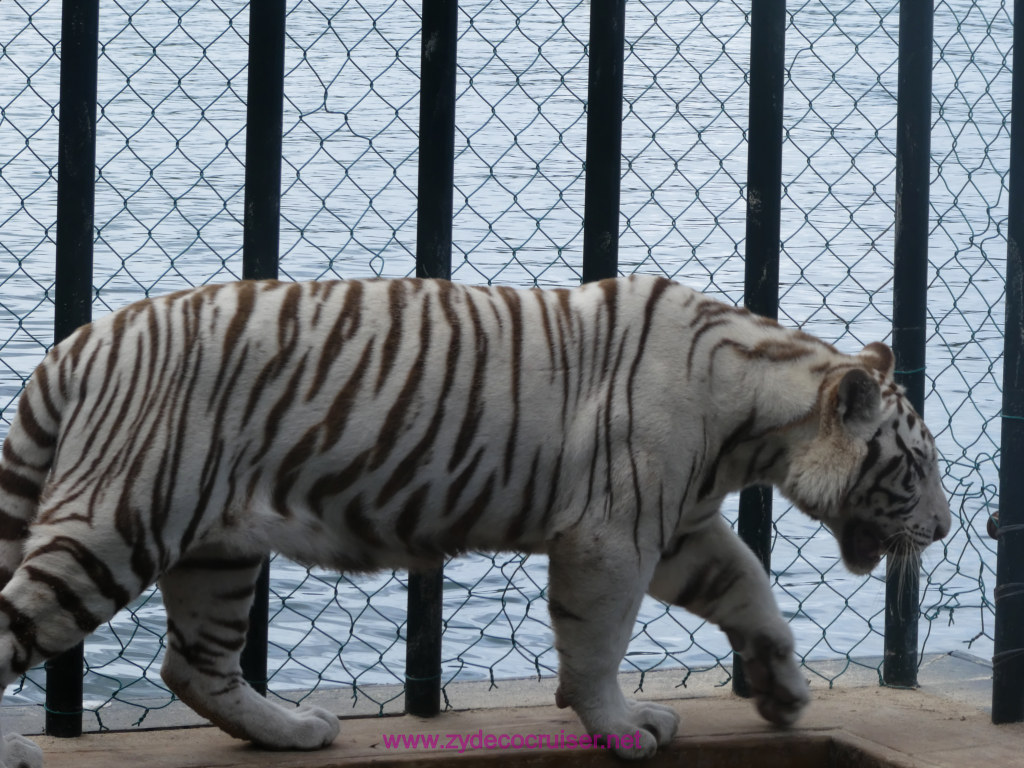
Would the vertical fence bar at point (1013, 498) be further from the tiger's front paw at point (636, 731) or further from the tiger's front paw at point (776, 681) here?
the tiger's front paw at point (636, 731)

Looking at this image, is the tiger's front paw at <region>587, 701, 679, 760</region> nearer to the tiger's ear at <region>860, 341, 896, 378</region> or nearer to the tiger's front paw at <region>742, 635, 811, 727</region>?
the tiger's front paw at <region>742, 635, 811, 727</region>

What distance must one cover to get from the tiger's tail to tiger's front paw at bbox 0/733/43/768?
0.38m

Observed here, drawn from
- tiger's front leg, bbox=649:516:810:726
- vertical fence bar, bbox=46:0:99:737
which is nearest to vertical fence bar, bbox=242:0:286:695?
vertical fence bar, bbox=46:0:99:737

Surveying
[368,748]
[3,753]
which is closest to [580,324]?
[368,748]

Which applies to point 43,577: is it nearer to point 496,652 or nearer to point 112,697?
point 112,697

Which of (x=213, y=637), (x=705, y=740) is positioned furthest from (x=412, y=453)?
(x=705, y=740)

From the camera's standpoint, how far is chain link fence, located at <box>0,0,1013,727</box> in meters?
A: 4.34

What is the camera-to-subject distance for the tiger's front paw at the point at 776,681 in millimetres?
3434

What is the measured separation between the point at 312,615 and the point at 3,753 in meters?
1.78

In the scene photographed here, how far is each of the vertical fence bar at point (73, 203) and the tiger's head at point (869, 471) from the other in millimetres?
1754

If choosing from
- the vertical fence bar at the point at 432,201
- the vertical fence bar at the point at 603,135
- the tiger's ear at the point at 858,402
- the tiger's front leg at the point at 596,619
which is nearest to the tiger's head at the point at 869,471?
the tiger's ear at the point at 858,402

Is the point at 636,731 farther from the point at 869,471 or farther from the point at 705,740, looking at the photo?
the point at 869,471

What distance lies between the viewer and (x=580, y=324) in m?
3.16

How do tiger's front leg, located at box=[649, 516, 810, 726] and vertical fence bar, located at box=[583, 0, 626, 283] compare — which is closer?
tiger's front leg, located at box=[649, 516, 810, 726]
